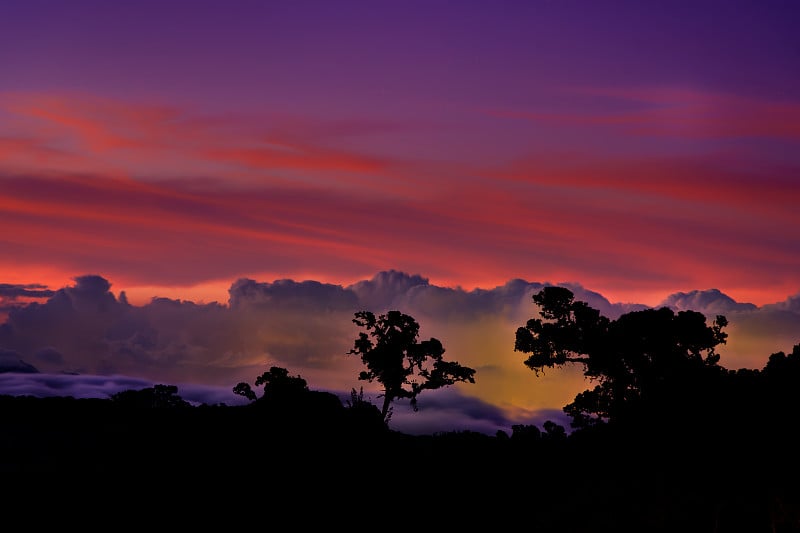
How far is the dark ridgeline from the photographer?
61.4ft

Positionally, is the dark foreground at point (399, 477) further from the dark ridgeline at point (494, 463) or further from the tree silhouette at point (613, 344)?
the tree silhouette at point (613, 344)

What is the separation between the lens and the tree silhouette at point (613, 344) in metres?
41.4

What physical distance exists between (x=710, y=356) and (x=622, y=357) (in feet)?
19.3

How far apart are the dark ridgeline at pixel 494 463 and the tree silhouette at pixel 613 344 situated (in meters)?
8.50

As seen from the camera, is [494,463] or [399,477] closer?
[399,477]

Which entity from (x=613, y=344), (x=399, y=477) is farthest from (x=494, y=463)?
(x=613, y=344)

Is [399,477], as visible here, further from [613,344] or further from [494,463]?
[613,344]

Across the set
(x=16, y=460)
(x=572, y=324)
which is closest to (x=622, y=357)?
(x=572, y=324)

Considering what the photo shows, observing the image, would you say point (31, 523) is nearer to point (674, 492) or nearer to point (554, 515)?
point (554, 515)

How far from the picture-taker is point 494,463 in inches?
1110

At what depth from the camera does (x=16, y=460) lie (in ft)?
86.4

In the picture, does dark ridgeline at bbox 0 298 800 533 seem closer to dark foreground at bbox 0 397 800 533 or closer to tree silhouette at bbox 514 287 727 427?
dark foreground at bbox 0 397 800 533

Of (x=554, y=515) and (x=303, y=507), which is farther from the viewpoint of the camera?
(x=303, y=507)

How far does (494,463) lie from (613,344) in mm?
16666
